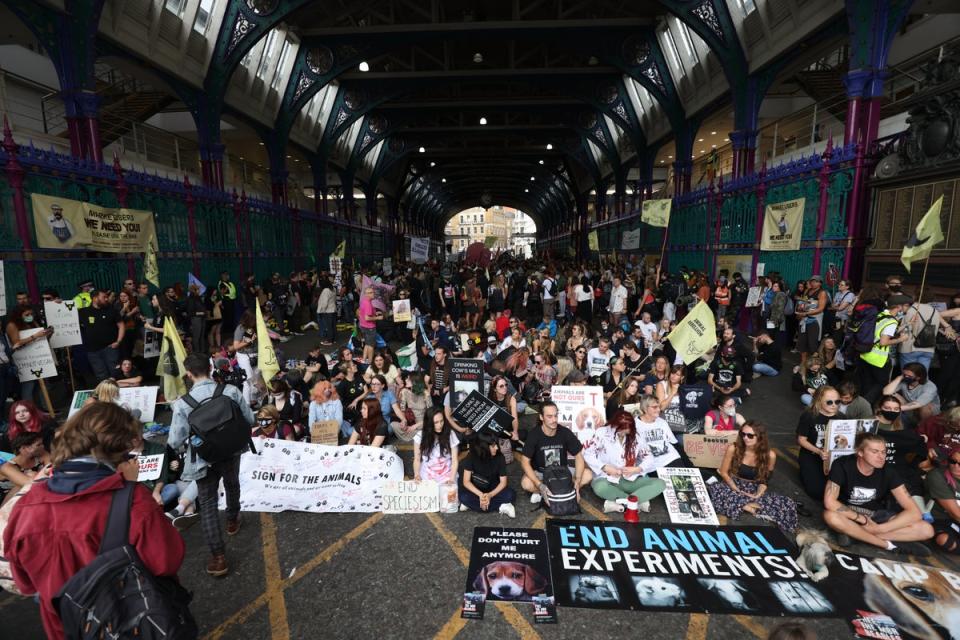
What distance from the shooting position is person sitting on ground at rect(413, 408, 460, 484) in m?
6.19

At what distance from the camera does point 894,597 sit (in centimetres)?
420

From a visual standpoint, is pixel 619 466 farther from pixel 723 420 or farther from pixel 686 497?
pixel 723 420

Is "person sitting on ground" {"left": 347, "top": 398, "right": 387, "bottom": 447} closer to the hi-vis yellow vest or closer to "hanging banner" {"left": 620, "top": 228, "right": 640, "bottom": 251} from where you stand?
the hi-vis yellow vest

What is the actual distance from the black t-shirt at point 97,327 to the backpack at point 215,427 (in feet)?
23.6

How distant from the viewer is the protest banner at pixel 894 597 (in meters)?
3.87

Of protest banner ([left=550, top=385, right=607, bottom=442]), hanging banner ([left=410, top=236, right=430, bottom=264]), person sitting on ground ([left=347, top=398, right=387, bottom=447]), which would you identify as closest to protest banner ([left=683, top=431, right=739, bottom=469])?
protest banner ([left=550, top=385, right=607, bottom=442])

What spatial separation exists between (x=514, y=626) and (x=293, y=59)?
1037 inches

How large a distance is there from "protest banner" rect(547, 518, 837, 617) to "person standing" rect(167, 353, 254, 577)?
342cm

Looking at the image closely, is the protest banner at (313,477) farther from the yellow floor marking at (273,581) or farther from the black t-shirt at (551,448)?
the black t-shirt at (551,448)

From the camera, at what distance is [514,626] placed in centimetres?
407

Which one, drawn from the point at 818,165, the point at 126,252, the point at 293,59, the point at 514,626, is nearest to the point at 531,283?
the point at 818,165

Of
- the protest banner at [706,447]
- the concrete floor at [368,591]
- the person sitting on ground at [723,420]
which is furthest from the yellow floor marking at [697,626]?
the person sitting on ground at [723,420]

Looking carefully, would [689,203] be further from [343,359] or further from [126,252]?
[126,252]

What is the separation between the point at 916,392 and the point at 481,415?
6679 millimetres
